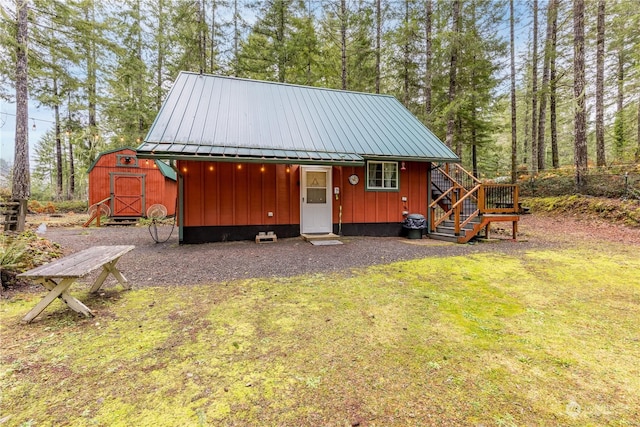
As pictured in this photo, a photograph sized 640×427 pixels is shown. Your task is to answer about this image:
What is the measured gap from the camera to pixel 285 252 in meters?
6.30

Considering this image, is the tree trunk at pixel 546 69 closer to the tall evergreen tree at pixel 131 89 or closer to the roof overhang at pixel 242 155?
the roof overhang at pixel 242 155

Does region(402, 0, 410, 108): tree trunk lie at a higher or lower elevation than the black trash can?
higher

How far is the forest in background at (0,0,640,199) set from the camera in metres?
12.0

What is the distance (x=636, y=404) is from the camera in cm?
174

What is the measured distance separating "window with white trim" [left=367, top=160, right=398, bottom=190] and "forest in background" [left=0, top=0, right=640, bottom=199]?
4.63 m

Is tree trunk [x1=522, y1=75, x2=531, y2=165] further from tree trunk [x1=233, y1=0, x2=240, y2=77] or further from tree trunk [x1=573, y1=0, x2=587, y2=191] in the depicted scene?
tree trunk [x1=233, y1=0, x2=240, y2=77]

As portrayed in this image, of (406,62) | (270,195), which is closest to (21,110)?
(270,195)

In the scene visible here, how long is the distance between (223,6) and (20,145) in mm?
11803

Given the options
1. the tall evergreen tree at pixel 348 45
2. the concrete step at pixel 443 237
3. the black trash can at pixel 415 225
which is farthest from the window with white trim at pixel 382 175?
the tall evergreen tree at pixel 348 45

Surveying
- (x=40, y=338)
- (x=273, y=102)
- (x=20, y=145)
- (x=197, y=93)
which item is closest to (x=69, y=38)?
(x=20, y=145)

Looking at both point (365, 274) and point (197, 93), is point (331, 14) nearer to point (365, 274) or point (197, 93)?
point (197, 93)

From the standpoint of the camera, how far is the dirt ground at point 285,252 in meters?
4.65

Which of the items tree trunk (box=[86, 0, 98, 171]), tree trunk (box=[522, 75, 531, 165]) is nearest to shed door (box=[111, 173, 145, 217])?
tree trunk (box=[86, 0, 98, 171])

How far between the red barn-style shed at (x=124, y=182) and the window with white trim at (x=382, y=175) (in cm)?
898
